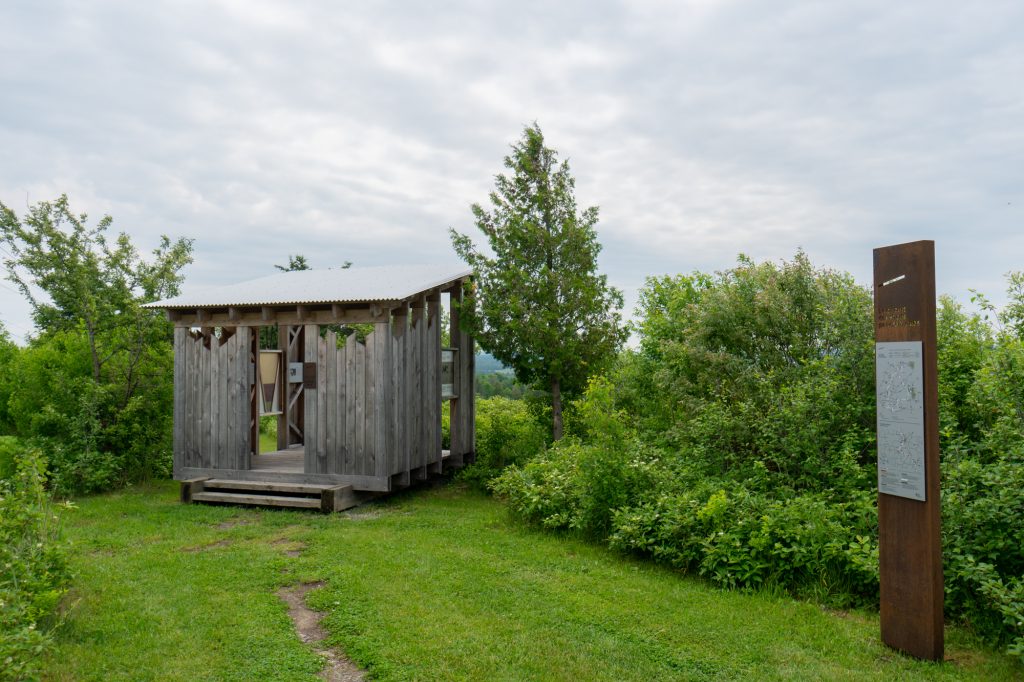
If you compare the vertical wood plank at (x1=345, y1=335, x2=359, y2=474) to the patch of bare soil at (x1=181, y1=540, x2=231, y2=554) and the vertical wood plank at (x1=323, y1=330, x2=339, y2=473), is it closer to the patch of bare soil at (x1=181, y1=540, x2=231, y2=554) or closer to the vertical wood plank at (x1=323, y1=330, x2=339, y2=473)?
the vertical wood plank at (x1=323, y1=330, x2=339, y2=473)

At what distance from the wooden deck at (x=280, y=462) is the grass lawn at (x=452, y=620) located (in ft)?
8.85

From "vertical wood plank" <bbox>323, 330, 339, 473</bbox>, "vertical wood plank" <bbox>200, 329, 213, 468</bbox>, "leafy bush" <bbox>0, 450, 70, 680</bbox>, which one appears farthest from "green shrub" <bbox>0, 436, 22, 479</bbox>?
"leafy bush" <bbox>0, 450, 70, 680</bbox>

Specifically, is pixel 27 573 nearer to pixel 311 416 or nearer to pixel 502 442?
pixel 311 416

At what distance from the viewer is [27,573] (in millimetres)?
4641

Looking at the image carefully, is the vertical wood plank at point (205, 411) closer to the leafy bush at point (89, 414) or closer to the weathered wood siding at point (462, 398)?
the leafy bush at point (89, 414)

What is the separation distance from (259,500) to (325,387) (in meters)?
1.86

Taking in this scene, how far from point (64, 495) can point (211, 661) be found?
825cm

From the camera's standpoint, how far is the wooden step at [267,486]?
9.95 m

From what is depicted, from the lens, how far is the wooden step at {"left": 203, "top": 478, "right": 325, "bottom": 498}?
995cm

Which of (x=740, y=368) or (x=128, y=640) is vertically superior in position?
(x=740, y=368)

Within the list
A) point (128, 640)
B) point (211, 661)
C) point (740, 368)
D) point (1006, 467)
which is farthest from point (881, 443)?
point (128, 640)

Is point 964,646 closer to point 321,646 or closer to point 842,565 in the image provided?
point 842,565

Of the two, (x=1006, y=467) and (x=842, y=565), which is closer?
(x=1006, y=467)

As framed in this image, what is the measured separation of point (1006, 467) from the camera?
5320 mm
